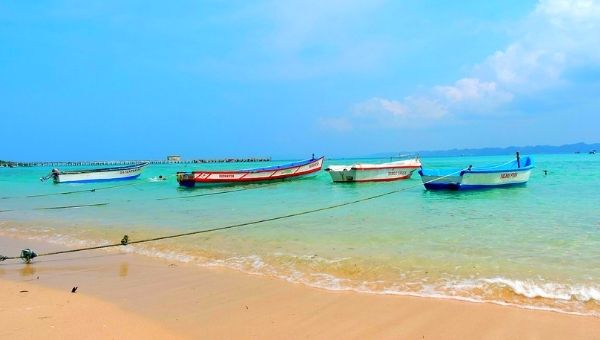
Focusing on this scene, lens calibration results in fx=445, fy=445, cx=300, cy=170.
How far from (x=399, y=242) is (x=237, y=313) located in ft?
15.2

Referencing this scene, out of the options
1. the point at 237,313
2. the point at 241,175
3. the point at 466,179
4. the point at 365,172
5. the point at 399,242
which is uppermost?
the point at 241,175

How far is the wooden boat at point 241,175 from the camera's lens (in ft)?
90.1

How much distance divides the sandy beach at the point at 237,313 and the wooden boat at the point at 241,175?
21472mm

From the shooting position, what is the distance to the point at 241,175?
93.2ft

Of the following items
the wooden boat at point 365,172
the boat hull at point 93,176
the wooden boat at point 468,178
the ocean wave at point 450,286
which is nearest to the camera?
the ocean wave at point 450,286

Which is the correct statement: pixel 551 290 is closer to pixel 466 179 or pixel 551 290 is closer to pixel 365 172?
pixel 466 179

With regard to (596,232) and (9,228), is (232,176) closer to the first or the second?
(9,228)

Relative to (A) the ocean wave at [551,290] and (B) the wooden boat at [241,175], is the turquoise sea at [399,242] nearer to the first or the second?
(A) the ocean wave at [551,290]

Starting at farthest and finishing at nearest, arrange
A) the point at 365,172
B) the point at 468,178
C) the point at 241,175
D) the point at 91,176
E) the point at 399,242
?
the point at 91,176 → the point at 241,175 → the point at 365,172 → the point at 468,178 → the point at 399,242

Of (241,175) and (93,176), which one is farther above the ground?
(93,176)

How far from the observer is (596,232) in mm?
8836

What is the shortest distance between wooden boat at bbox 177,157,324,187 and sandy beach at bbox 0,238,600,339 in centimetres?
2147

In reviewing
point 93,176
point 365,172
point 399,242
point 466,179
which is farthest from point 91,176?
point 399,242

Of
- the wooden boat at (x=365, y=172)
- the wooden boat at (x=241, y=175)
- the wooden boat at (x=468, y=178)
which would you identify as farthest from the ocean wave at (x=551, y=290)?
the wooden boat at (x=241, y=175)
